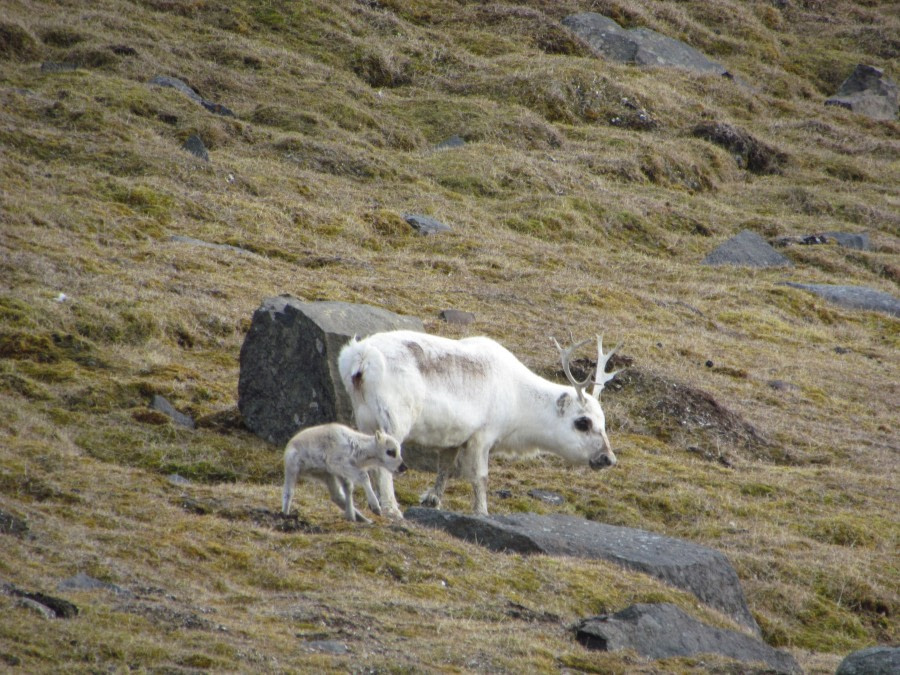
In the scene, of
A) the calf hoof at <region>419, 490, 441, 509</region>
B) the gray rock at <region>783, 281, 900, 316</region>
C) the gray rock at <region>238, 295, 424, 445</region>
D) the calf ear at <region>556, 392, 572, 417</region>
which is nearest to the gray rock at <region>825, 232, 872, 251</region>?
the gray rock at <region>783, 281, 900, 316</region>

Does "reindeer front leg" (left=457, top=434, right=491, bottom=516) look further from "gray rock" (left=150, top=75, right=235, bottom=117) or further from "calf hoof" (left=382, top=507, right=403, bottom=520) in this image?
"gray rock" (left=150, top=75, right=235, bottom=117)

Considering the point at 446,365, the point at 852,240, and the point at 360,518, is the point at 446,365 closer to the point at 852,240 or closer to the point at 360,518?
the point at 360,518

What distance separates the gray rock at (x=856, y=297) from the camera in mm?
28503

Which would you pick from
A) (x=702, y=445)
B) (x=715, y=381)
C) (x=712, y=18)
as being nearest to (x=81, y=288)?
(x=702, y=445)

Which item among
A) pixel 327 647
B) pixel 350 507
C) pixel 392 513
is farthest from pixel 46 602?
pixel 392 513

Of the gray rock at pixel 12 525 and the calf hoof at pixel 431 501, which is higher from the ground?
the gray rock at pixel 12 525

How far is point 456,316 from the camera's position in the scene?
20469mm

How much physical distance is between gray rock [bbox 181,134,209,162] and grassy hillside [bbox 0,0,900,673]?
1.47ft

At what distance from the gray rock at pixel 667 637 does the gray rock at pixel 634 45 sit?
1551 inches

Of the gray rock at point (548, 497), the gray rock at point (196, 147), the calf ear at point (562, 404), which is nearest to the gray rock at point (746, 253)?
the gray rock at point (196, 147)

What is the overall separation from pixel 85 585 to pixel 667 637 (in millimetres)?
4535

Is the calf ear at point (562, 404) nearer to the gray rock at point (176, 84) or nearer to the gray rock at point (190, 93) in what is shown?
the gray rock at point (190, 93)

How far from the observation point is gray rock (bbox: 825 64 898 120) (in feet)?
162

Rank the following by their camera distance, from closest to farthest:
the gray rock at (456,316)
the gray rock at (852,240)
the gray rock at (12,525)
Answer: the gray rock at (12,525), the gray rock at (456,316), the gray rock at (852,240)
